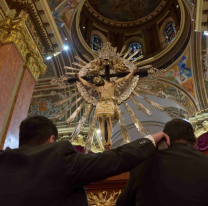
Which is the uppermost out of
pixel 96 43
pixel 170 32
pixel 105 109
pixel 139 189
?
pixel 96 43

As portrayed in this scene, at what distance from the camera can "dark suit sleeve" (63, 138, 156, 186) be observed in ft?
3.59

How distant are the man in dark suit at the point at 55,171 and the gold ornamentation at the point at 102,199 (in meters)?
1.06

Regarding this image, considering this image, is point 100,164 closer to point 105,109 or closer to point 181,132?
point 181,132

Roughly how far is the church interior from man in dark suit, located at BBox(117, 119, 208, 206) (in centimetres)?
97

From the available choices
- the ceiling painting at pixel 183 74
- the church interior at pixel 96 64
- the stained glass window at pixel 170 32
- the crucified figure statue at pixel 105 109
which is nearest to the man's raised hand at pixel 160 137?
the church interior at pixel 96 64

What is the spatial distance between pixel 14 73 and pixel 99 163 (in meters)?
3.97

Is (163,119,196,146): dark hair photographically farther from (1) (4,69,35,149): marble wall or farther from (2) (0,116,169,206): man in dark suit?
(1) (4,69,35,149): marble wall

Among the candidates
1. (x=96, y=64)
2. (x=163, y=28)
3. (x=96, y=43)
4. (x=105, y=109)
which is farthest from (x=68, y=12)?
(x=105, y=109)

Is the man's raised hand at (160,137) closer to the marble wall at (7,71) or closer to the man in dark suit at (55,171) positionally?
the man in dark suit at (55,171)

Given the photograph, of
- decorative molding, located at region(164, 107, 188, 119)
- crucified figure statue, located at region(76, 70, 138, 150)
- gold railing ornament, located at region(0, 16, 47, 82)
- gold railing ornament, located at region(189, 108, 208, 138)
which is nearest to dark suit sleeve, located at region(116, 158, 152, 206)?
crucified figure statue, located at region(76, 70, 138, 150)

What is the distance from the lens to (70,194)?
112 cm

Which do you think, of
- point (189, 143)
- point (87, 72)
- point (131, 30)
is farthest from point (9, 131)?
point (131, 30)

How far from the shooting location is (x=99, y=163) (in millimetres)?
1116

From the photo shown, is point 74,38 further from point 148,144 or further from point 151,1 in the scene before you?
point 148,144
